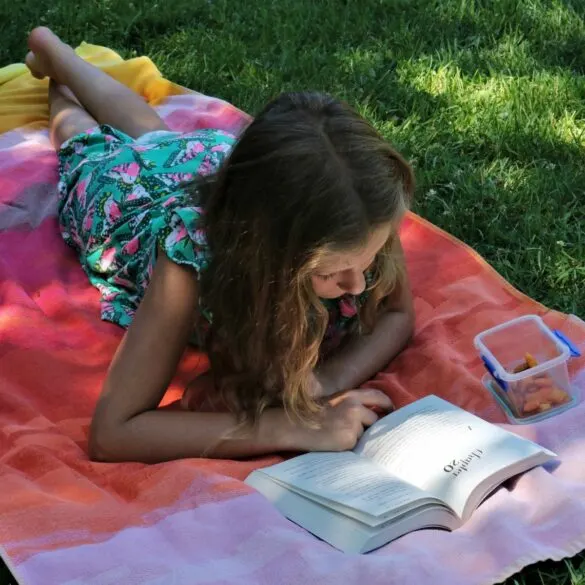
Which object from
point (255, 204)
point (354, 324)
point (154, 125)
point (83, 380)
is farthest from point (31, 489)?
point (154, 125)

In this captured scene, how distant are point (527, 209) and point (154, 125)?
52.8 inches

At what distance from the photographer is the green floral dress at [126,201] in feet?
8.90

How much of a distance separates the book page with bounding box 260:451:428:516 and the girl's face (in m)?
0.38

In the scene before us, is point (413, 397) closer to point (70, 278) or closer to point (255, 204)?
point (255, 204)

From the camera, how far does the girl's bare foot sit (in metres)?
3.66

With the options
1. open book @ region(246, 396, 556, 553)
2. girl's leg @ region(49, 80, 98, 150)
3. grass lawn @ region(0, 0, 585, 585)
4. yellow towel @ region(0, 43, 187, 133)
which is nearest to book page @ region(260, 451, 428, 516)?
open book @ region(246, 396, 556, 553)

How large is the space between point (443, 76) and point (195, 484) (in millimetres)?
2373

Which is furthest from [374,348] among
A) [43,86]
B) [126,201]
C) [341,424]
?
[43,86]

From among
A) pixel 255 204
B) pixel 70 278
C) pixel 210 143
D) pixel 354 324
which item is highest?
pixel 255 204

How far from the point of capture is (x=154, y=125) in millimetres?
3475

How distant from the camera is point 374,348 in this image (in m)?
2.59

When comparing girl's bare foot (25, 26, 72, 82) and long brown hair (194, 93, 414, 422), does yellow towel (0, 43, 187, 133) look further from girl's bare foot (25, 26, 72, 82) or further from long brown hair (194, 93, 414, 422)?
long brown hair (194, 93, 414, 422)

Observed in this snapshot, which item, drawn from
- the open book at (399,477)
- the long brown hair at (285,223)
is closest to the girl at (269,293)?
the long brown hair at (285,223)

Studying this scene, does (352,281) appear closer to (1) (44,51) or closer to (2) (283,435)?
(2) (283,435)
